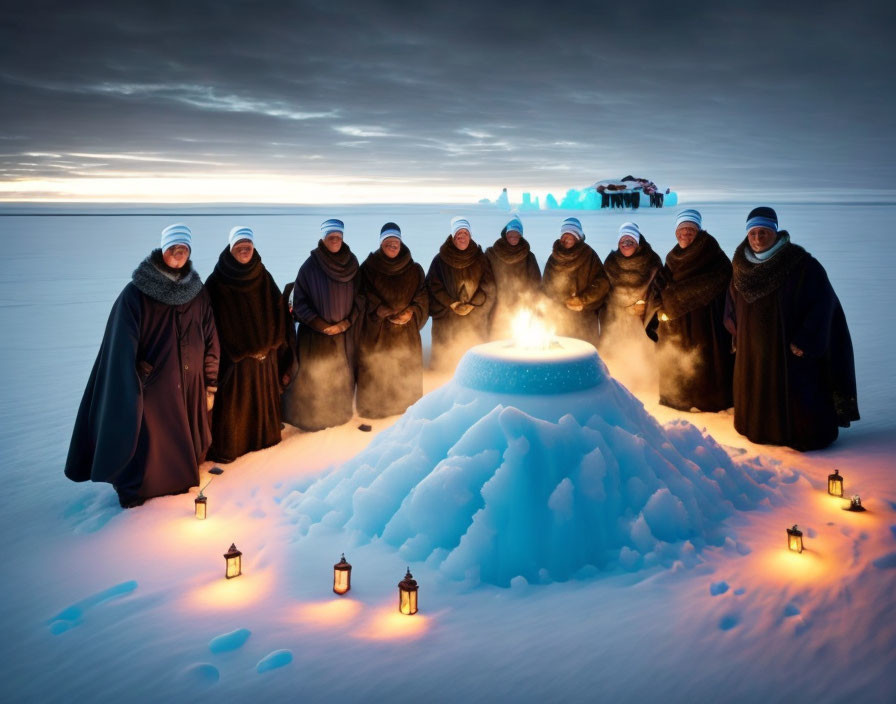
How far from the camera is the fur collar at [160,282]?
4.77 m

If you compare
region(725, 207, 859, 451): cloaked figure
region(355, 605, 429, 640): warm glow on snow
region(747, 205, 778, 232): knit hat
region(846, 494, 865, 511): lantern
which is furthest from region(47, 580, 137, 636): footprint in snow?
region(747, 205, 778, 232): knit hat

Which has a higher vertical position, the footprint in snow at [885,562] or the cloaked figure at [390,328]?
the cloaked figure at [390,328]

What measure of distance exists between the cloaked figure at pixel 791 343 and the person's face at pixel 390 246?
3.15 metres

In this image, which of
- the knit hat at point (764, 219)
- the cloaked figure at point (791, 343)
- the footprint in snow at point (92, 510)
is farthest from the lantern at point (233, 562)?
the knit hat at point (764, 219)

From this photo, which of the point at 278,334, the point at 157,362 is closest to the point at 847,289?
the point at 278,334

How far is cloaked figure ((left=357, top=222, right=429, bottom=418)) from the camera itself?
6887 millimetres

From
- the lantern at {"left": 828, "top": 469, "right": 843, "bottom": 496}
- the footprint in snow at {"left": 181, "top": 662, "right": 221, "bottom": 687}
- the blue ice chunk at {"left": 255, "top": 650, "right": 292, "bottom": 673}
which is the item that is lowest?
the footprint in snow at {"left": 181, "top": 662, "right": 221, "bottom": 687}

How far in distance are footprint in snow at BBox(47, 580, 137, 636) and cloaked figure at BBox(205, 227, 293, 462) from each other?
209cm

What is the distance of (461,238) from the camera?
7.58 m

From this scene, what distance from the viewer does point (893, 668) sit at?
9.97 feet

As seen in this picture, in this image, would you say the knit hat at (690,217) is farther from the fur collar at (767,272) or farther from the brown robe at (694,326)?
the fur collar at (767,272)

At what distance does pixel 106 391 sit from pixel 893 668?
4.72m

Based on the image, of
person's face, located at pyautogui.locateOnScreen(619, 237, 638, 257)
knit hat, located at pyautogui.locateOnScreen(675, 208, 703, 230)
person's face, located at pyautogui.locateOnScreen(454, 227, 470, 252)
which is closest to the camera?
knit hat, located at pyautogui.locateOnScreen(675, 208, 703, 230)

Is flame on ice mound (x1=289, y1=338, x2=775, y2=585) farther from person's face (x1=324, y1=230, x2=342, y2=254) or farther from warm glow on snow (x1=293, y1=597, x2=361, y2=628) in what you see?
person's face (x1=324, y1=230, x2=342, y2=254)
